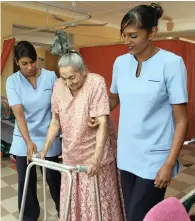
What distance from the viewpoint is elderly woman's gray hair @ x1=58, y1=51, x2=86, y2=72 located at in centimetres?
136

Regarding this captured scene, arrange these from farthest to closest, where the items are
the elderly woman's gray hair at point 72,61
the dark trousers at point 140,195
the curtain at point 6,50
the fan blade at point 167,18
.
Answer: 1. the fan blade at point 167,18
2. the curtain at point 6,50
3. the elderly woman's gray hair at point 72,61
4. the dark trousers at point 140,195

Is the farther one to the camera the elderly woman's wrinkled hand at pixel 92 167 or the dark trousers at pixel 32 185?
the dark trousers at pixel 32 185

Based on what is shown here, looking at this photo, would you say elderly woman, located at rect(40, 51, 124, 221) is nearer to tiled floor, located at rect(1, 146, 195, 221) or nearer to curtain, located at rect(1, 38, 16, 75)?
tiled floor, located at rect(1, 146, 195, 221)

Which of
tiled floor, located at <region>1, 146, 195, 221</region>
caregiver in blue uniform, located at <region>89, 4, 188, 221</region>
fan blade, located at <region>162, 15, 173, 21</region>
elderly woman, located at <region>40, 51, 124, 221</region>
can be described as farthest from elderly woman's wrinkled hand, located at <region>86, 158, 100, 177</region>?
fan blade, located at <region>162, 15, 173, 21</region>

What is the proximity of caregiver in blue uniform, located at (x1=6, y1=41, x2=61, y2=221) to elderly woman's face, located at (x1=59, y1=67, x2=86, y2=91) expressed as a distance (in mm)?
472

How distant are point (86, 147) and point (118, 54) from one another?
3.37 metres

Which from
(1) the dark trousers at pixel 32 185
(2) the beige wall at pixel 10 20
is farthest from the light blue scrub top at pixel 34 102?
(2) the beige wall at pixel 10 20

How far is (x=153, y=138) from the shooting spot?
1.21m

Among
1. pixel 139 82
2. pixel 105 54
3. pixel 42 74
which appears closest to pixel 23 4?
pixel 105 54

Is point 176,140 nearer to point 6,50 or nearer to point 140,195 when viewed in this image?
point 140,195

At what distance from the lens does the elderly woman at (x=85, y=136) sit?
1.39 m

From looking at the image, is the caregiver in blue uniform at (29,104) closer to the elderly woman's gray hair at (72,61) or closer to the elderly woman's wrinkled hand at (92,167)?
the elderly woman's gray hair at (72,61)

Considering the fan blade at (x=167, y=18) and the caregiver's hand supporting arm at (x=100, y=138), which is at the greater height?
the fan blade at (x=167, y=18)

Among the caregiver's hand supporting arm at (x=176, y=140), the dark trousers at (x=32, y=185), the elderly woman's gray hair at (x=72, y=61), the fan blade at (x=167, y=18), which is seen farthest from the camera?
the fan blade at (x=167, y=18)
